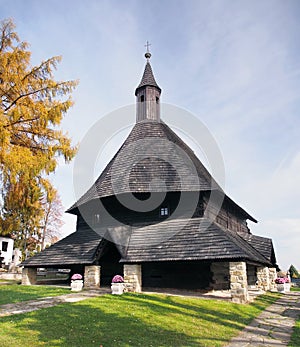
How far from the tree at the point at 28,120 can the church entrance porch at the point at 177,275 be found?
6.77 m

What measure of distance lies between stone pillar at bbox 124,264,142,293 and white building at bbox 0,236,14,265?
26.8 m

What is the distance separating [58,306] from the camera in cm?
925

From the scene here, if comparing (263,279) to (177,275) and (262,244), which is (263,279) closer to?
(262,244)

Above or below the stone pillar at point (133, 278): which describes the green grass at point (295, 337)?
below

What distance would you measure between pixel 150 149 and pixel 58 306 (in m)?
10.3

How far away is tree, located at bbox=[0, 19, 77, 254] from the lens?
10.5 metres

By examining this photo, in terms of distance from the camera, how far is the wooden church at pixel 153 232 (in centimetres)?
1339

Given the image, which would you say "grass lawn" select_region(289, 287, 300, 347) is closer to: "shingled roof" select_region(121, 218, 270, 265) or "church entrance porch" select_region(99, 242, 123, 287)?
"shingled roof" select_region(121, 218, 270, 265)

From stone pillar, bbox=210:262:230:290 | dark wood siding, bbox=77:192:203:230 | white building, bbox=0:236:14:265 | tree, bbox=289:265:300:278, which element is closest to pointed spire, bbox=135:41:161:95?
dark wood siding, bbox=77:192:203:230

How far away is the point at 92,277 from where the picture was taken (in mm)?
14391

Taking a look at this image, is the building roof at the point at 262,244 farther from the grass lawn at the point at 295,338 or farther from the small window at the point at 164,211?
the grass lawn at the point at 295,338

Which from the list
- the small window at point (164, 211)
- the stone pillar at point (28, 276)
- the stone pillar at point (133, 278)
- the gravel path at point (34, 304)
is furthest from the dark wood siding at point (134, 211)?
the gravel path at point (34, 304)

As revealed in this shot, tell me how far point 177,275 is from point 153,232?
233 cm

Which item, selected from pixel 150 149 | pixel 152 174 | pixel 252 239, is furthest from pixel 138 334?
pixel 252 239
